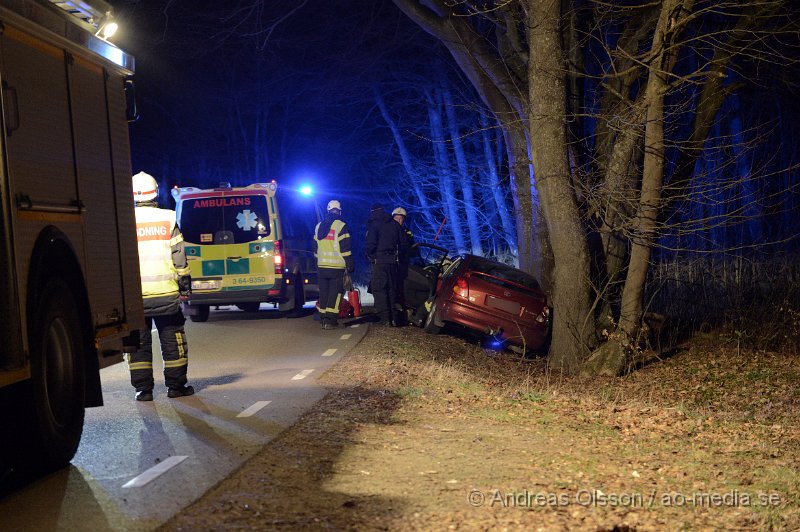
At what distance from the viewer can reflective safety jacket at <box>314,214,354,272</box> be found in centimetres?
1614

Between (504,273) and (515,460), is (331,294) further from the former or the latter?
(515,460)

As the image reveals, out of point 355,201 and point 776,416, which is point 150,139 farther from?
point 776,416

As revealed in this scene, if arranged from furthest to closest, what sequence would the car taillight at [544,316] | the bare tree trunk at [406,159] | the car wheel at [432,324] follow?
the bare tree trunk at [406,159]
the car wheel at [432,324]
the car taillight at [544,316]

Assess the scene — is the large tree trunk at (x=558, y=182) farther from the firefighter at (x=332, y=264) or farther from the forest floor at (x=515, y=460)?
the firefighter at (x=332, y=264)

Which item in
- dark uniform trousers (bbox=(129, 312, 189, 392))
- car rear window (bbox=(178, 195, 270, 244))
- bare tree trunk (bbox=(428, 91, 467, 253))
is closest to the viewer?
dark uniform trousers (bbox=(129, 312, 189, 392))

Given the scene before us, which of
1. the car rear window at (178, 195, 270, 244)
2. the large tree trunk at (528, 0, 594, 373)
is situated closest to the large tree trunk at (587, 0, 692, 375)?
the large tree trunk at (528, 0, 594, 373)

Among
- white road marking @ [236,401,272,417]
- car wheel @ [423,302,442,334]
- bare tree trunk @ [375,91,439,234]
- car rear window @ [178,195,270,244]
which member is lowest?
car wheel @ [423,302,442,334]

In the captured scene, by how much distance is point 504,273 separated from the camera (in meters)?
14.5

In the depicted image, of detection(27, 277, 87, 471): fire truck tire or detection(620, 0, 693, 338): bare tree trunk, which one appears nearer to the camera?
detection(27, 277, 87, 471): fire truck tire

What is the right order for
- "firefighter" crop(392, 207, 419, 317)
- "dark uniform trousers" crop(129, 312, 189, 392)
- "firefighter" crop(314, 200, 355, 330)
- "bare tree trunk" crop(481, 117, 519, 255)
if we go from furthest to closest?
1. "bare tree trunk" crop(481, 117, 519, 255)
2. "firefighter" crop(392, 207, 419, 317)
3. "firefighter" crop(314, 200, 355, 330)
4. "dark uniform trousers" crop(129, 312, 189, 392)

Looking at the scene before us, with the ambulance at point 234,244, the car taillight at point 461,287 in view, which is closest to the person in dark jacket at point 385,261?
the ambulance at point 234,244

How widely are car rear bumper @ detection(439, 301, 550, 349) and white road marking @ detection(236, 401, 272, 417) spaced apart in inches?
229

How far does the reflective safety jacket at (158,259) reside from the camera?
8828mm

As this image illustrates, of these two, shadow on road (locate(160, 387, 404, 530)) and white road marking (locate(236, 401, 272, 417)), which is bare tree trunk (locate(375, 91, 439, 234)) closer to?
white road marking (locate(236, 401, 272, 417))
